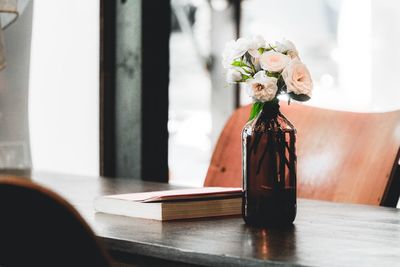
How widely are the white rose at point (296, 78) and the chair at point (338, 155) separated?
648 mm

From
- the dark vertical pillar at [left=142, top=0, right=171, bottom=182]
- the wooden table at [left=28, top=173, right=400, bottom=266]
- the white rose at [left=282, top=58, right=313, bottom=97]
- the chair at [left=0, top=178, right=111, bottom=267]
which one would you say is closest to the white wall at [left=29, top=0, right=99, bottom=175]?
the dark vertical pillar at [left=142, top=0, right=171, bottom=182]

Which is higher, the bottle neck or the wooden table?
the bottle neck

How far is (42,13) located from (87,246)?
230cm

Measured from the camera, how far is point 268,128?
1.32 m

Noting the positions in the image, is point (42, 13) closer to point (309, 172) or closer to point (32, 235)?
point (309, 172)

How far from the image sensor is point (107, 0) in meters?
2.84

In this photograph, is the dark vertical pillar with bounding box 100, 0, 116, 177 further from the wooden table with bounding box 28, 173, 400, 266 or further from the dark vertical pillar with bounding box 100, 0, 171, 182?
the wooden table with bounding box 28, 173, 400, 266

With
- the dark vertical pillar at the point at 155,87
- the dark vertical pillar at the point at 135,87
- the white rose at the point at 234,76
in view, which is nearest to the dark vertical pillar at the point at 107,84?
the dark vertical pillar at the point at 135,87

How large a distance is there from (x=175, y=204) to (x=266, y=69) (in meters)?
0.29

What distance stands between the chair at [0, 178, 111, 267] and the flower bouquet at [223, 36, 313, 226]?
2.36ft

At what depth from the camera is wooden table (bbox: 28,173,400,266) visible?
970 millimetres

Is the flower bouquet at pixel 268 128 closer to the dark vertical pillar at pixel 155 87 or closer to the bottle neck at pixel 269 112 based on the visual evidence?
the bottle neck at pixel 269 112

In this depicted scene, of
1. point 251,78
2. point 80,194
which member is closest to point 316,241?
point 251,78

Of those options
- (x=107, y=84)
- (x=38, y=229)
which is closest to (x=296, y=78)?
(x=38, y=229)
